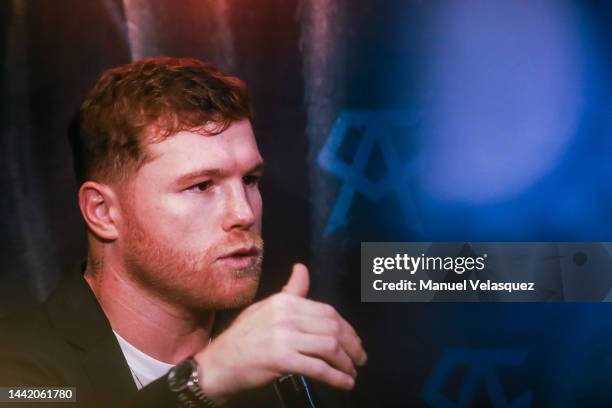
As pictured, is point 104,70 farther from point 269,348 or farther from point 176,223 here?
point 269,348

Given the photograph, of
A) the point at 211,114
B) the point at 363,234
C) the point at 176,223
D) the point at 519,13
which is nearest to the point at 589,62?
the point at 519,13

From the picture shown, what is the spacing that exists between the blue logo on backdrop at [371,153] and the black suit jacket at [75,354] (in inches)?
27.5

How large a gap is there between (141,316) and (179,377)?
0.46 m

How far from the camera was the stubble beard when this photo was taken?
166cm

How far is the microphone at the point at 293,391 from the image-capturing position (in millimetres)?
1626

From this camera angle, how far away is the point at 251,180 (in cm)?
174

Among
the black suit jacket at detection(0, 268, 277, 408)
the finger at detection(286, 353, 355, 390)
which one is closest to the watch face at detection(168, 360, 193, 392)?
the finger at detection(286, 353, 355, 390)

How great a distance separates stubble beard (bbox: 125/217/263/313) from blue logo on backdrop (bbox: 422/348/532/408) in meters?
0.59

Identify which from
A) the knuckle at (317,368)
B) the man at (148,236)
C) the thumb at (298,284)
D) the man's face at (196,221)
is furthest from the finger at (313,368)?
the man's face at (196,221)

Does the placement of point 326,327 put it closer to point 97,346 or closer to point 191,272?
point 191,272

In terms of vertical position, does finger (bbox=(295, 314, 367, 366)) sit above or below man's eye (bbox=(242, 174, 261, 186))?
below

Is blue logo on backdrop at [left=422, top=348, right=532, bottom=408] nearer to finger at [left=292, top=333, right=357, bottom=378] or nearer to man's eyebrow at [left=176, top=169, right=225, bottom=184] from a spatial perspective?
finger at [left=292, top=333, right=357, bottom=378]

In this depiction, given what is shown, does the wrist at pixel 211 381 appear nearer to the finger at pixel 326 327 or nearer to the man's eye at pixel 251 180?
the finger at pixel 326 327

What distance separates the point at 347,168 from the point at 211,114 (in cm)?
44
